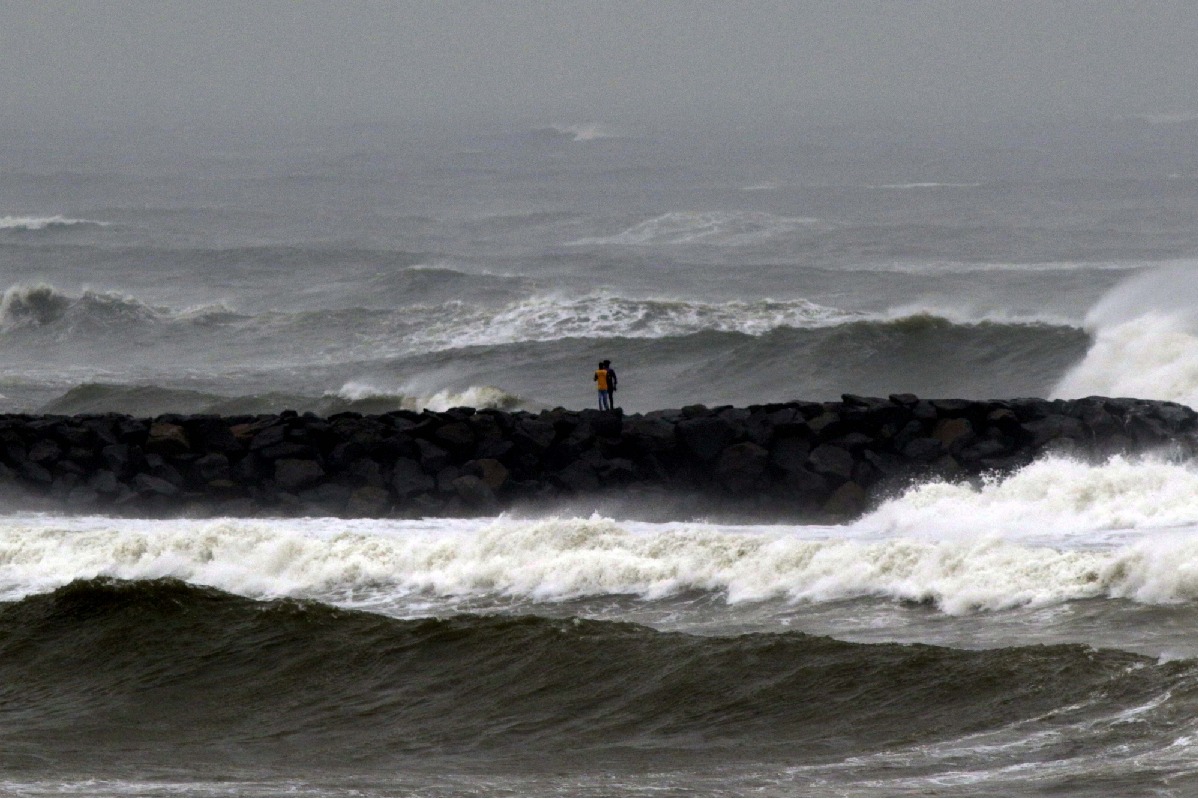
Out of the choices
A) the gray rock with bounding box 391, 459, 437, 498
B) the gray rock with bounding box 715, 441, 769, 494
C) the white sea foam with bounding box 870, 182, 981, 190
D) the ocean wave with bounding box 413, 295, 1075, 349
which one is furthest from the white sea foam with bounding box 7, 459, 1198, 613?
the white sea foam with bounding box 870, 182, 981, 190

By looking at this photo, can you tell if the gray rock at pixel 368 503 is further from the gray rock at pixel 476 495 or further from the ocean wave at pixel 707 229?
the ocean wave at pixel 707 229

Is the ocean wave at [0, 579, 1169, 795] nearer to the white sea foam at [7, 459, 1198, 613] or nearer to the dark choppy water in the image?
the dark choppy water

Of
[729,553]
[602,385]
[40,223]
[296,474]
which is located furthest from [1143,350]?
[40,223]

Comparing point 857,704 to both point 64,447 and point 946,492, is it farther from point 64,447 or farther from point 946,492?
point 64,447

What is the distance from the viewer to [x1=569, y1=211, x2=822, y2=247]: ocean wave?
48191 mm

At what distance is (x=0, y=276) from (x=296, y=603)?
3270 centimetres

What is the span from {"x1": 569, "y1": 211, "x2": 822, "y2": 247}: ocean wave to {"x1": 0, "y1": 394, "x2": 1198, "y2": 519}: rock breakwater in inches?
1149

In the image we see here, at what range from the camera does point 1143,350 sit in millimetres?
25078

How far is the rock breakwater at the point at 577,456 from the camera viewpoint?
55.9 feet

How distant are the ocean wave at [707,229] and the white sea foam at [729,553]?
3142 centimetres

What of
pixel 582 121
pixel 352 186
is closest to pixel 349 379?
pixel 352 186

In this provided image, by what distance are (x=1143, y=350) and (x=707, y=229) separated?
2664 centimetres

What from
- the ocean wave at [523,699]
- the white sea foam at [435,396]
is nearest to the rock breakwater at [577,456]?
the ocean wave at [523,699]

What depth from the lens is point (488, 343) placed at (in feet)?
101
